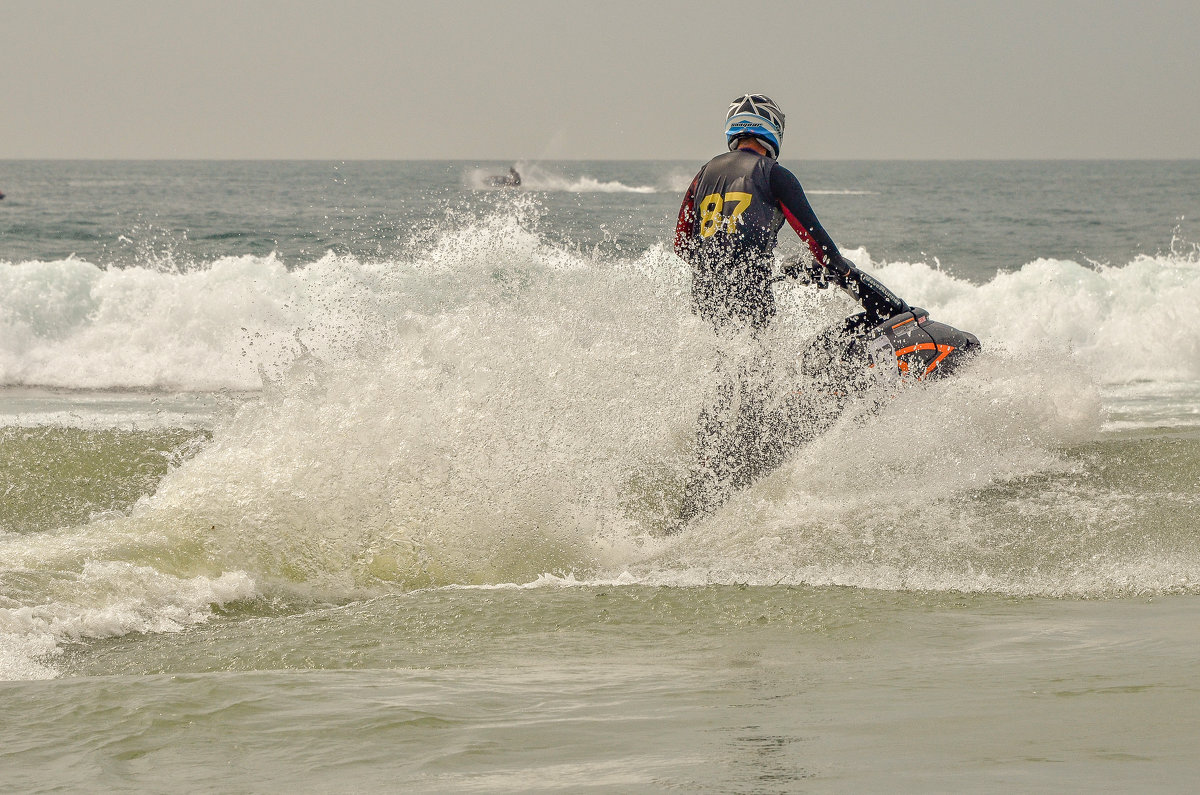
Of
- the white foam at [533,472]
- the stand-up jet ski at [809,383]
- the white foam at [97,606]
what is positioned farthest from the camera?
the stand-up jet ski at [809,383]

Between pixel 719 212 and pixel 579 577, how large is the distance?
2.14 meters

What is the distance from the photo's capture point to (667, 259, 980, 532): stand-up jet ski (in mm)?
5664

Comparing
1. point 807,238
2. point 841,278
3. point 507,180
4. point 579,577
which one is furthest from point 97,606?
point 507,180

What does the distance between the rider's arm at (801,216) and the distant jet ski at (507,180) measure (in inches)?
2032

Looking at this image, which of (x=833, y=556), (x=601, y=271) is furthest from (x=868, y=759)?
(x=601, y=271)

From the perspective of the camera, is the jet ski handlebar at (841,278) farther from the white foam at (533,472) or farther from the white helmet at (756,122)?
the white helmet at (756,122)

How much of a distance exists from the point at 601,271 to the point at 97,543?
2988 mm

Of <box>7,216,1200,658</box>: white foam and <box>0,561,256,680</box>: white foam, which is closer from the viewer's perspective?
<box>0,561,256,680</box>: white foam

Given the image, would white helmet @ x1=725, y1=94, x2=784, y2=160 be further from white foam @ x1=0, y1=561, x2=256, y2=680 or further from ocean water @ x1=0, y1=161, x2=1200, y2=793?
white foam @ x1=0, y1=561, x2=256, y2=680

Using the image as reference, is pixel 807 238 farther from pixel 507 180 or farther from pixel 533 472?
pixel 507 180

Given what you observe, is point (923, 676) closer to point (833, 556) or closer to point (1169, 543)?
point (833, 556)

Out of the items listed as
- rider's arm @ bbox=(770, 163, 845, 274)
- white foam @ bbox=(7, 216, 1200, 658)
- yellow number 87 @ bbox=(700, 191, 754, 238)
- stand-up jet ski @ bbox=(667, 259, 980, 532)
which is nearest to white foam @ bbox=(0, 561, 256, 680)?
white foam @ bbox=(7, 216, 1200, 658)

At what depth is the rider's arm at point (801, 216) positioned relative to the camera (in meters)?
5.70

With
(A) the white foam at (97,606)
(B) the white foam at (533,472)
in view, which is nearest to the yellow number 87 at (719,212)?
(B) the white foam at (533,472)
